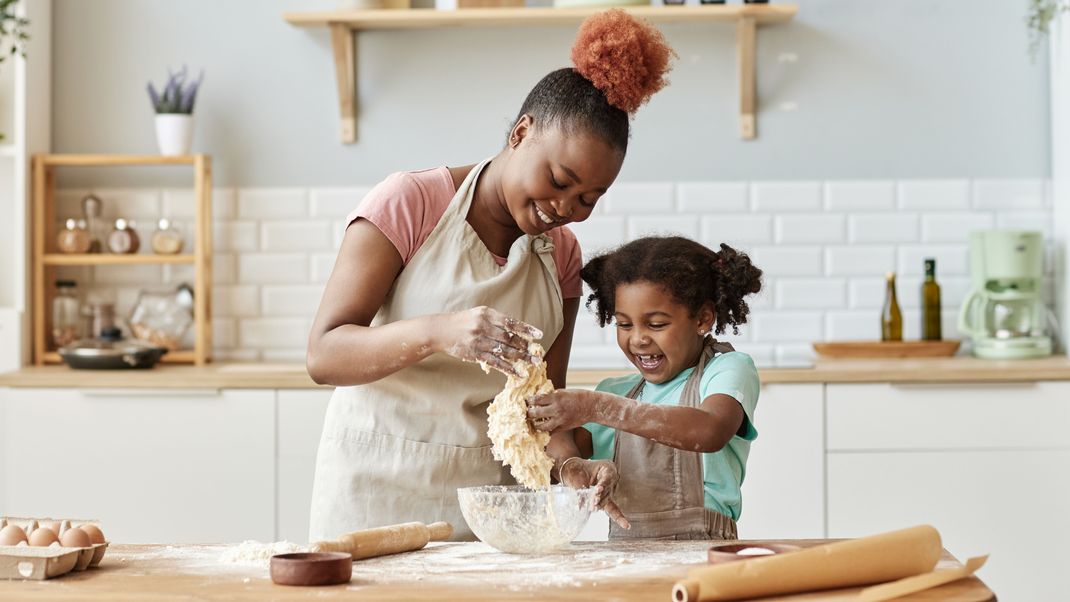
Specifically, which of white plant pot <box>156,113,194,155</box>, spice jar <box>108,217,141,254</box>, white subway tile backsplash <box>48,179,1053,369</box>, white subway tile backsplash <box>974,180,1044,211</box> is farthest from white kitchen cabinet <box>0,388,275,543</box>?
white subway tile backsplash <box>974,180,1044,211</box>

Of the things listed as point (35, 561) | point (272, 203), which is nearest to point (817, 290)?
point (272, 203)

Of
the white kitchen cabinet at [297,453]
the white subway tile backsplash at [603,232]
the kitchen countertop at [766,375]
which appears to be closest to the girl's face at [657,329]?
the kitchen countertop at [766,375]

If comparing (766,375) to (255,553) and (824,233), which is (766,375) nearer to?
(824,233)

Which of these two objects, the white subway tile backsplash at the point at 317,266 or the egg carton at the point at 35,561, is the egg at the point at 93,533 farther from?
the white subway tile backsplash at the point at 317,266

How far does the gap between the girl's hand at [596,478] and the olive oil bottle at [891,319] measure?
221cm

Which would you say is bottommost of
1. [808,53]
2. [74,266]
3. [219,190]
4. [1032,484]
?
[1032,484]

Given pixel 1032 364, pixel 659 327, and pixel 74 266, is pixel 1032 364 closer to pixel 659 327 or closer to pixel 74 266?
pixel 659 327

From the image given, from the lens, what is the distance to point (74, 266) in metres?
4.12

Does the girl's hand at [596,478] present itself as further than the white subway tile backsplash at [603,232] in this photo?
No

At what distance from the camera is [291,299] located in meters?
4.11

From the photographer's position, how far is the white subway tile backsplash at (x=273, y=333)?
4.10 metres

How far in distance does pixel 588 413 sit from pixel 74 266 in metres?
2.81

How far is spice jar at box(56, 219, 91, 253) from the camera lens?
394 centimetres

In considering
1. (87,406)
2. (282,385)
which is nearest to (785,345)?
(282,385)
